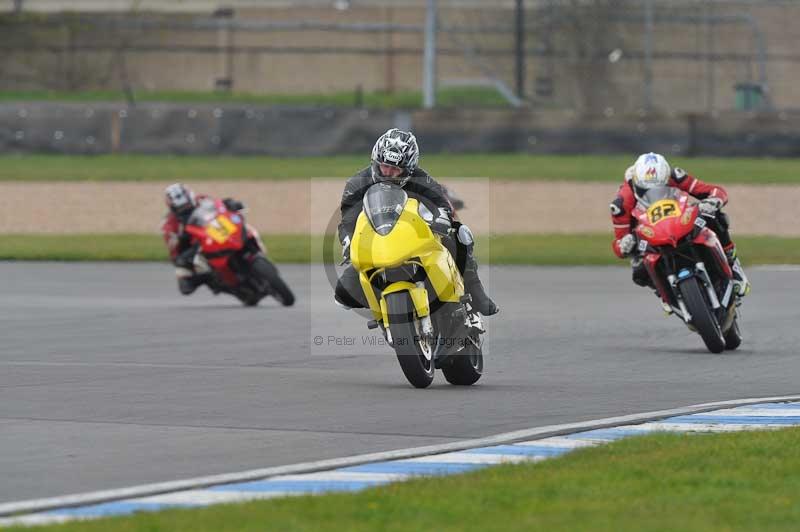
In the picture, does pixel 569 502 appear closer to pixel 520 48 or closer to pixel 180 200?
pixel 180 200

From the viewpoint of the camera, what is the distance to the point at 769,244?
29891 mm

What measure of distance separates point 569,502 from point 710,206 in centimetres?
815

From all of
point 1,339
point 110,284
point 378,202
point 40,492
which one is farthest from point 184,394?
point 110,284

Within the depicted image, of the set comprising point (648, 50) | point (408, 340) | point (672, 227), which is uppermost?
point (648, 50)

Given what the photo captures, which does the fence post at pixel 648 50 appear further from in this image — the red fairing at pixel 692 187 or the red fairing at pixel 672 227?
the red fairing at pixel 672 227

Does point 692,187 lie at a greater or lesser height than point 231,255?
greater

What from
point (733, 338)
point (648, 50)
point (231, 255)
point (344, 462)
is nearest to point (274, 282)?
point (231, 255)

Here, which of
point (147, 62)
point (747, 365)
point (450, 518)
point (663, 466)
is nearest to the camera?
point (450, 518)

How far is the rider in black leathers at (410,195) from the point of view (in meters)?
12.5

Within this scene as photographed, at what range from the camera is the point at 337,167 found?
38125mm

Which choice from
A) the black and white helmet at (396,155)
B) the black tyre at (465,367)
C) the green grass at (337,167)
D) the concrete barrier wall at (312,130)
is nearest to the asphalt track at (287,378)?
the black tyre at (465,367)

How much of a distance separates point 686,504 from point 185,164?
32.0 metres

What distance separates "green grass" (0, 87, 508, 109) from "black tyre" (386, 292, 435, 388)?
3305cm

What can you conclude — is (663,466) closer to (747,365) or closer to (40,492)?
(40,492)
